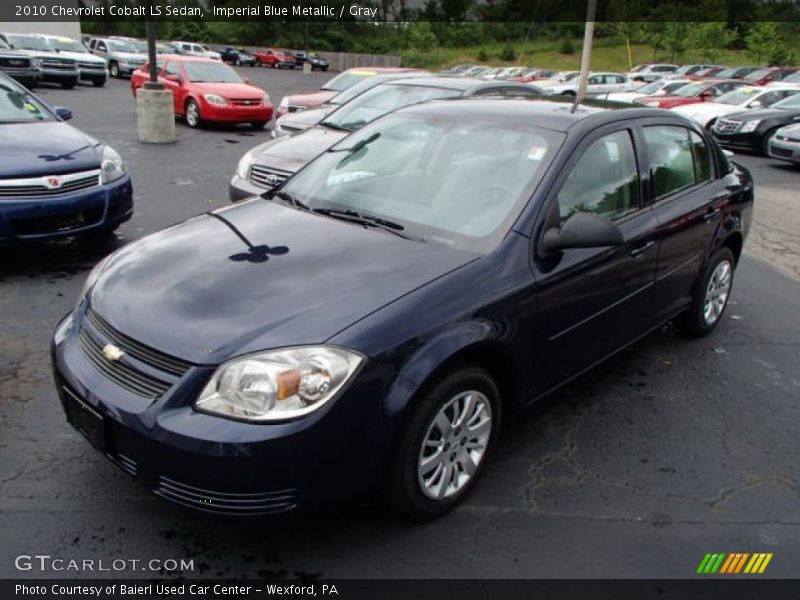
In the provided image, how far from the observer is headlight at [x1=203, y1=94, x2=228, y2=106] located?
568 inches

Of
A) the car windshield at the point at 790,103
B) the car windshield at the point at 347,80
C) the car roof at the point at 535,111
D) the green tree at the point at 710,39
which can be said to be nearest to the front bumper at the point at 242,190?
the car roof at the point at 535,111

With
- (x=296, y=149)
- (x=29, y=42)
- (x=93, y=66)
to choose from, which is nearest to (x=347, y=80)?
(x=296, y=149)

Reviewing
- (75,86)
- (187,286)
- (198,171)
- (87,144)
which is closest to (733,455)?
(187,286)

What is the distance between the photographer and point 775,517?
3121 mm

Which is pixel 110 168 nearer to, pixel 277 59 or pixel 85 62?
pixel 85 62

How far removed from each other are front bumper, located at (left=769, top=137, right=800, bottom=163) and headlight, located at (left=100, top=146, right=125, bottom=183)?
40.3 ft

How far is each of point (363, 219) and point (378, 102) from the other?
565 cm

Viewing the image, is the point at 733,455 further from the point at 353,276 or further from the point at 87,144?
the point at 87,144

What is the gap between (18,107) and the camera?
642 centimetres

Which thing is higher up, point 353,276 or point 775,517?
point 353,276

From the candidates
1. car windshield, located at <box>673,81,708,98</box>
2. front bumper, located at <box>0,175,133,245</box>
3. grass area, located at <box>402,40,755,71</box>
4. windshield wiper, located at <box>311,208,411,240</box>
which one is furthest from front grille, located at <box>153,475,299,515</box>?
grass area, located at <box>402,40,755,71</box>

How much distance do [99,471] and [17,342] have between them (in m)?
1.68

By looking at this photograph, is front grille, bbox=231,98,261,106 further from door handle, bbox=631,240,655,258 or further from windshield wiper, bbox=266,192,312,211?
door handle, bbox=631,240,655,258

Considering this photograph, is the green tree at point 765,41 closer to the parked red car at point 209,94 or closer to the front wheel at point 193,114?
the parked red car at point 209,94
